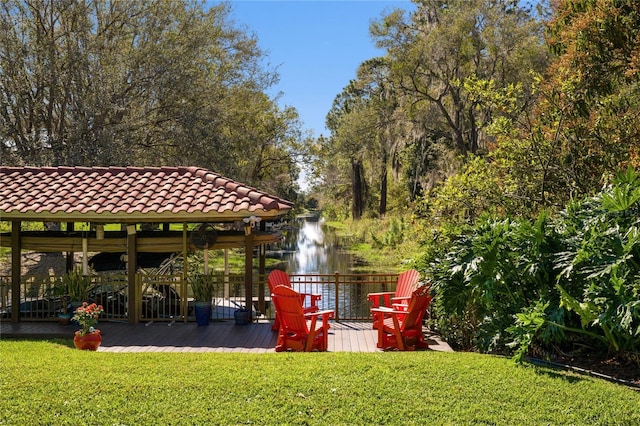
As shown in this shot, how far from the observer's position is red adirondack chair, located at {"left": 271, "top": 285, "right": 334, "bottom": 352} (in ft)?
25.2

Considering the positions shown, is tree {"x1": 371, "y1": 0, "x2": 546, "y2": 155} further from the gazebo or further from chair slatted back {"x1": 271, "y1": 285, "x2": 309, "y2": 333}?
chair slatted back {"x1": 271, "y1": 285, "x2": 309, "y2": 333}

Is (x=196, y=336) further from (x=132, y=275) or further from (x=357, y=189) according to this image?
(x=357, y=189)

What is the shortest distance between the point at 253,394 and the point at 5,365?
3.10m

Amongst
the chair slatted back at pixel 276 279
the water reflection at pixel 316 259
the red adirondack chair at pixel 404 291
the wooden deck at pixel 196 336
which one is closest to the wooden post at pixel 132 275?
the wooden deck at pixel 196 336

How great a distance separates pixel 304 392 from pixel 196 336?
3.84m

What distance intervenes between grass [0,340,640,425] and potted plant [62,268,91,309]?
2892 millimetres

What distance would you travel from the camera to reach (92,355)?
22.9 feet

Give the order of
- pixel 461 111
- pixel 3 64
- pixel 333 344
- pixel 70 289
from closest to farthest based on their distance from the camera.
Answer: pixel 333 344
pixel 70 289
pixel 3 64
pixel 461 111

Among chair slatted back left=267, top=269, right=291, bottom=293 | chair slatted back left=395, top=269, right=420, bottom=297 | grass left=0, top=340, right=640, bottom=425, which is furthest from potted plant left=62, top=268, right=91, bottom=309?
chair slatted back left=395, top=269, right=420, bottom=297

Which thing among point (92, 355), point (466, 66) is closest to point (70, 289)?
point (92, 355)

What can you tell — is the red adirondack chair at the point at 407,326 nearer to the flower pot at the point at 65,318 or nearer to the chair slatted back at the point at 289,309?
the chair slatted back at the point at 289,309

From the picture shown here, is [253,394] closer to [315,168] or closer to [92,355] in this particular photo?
[92,355]

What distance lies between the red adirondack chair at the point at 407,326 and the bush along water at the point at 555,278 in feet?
0.90

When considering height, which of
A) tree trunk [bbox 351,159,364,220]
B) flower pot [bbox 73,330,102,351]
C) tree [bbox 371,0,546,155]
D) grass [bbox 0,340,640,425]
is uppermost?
tree [bbox 371,0,546,155]
